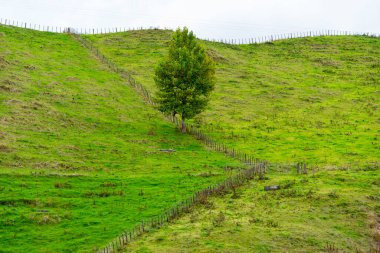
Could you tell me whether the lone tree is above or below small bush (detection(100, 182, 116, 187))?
above

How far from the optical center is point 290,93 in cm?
10025

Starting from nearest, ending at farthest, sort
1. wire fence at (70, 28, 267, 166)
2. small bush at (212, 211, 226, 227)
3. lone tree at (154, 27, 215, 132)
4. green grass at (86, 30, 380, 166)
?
small bush at (212, 211, 226, 227), wire fence at (70, 28, 267, 166), green grass at (86, 30, 380, 166), lone tree at (154, 27, 215, 132)

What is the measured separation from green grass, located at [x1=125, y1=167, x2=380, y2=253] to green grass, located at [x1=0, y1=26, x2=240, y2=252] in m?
5.16

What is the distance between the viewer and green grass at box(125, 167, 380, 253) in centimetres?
3584

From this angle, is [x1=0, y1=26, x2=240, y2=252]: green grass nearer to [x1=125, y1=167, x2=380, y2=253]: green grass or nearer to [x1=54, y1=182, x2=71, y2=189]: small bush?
[x1=54, y1=182, x2=71, y2=189]: small bush

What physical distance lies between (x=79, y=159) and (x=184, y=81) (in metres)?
23.8

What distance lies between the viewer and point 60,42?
120250mm

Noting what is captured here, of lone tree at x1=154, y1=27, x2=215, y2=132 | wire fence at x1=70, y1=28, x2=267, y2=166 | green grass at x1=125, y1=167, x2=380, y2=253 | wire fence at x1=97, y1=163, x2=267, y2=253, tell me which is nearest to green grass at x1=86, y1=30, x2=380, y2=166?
wire fence at x1=70, y1=28, x2=267, y2=166

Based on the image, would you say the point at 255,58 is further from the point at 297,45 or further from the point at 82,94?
the point at 82,94

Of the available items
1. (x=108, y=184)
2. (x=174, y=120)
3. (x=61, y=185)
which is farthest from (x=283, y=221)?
(x=174, y=120)

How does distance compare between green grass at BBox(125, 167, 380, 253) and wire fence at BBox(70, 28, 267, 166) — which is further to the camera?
wire fence at BBox(70, 28, 267, 166)

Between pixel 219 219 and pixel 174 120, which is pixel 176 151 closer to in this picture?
pixel 174 120

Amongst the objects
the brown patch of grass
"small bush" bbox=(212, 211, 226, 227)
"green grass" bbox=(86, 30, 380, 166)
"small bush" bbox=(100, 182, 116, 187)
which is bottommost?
"small bush" bbox=(212, 211, 226, 227)

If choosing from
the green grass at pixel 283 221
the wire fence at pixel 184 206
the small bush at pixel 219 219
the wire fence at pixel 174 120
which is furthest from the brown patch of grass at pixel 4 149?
the small bush at pixel 219 219
